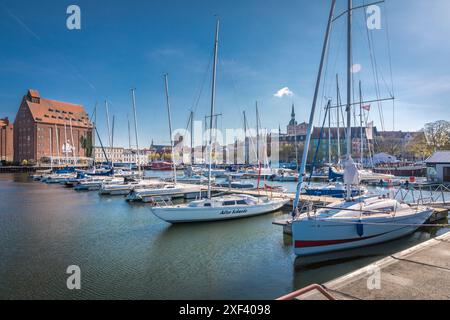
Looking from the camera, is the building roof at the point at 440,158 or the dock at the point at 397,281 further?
the building roof at the point at 440,158

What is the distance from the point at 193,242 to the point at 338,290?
1190cm

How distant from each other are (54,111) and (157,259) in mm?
144232

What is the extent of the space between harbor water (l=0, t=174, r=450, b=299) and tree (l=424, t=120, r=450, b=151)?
67636mm

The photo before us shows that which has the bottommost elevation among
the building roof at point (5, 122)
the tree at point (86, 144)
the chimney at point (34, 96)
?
the tree at point (86, 144)

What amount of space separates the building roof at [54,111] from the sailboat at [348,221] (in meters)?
136

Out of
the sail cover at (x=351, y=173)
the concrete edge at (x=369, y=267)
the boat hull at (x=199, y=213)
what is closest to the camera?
the concrete edge at (x=369, y=267)

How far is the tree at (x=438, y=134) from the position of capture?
2965 inches

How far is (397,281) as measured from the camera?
9086 mm

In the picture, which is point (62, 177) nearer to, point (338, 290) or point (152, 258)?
point (152, 258)

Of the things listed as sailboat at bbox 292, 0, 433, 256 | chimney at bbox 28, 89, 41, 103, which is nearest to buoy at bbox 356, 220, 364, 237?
sailboat at bbox 292, 0, 433, 256

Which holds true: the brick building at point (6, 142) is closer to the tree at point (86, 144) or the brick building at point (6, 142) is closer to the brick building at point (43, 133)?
the brick building at point (43, 133)

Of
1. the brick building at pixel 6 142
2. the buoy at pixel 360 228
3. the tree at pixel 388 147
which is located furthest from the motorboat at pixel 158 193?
the brick building at pixel 6 142

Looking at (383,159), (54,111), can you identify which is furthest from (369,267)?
(54,111)

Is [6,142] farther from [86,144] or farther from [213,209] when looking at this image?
[213,209]
